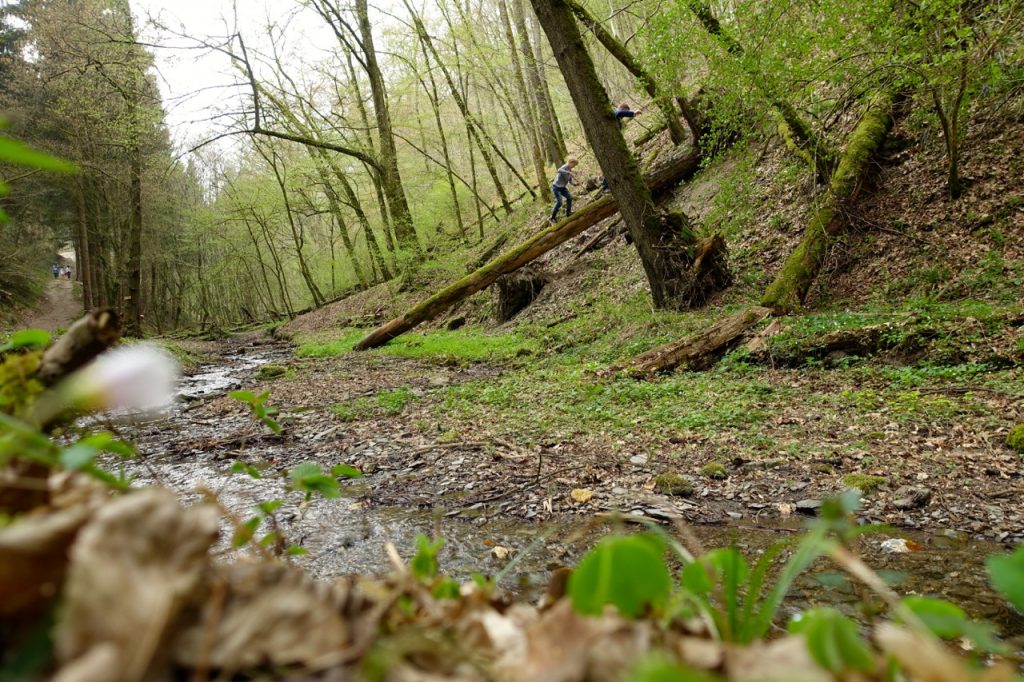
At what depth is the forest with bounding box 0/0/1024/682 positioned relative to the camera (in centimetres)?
52

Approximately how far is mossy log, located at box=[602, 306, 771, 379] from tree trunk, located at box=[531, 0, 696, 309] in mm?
1961

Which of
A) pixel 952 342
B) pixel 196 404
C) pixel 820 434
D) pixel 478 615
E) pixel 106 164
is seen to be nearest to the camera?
pixel 478 615

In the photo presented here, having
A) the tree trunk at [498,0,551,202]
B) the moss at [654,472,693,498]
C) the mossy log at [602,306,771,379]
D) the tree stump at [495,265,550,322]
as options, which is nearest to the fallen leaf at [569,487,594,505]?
the moss at [654,472,693,498]

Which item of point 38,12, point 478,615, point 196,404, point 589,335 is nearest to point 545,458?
point 478,615

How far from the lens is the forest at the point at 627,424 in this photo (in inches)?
→ 20.5

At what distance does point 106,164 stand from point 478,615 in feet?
79.2

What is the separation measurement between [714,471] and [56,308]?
110 feet

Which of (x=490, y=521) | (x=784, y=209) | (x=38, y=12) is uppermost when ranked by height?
(x=38, y=12)

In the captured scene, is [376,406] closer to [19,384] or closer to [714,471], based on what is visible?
[714,471]

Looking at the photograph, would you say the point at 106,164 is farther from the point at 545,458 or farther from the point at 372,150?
the point at 545,458

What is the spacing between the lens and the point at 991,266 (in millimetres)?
7125

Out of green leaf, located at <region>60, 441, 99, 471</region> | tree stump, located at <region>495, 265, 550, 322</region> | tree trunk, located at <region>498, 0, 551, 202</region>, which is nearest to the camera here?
green leaf, located at <region>60, 441, 99, 471</region>

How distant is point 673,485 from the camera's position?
12.8 ft

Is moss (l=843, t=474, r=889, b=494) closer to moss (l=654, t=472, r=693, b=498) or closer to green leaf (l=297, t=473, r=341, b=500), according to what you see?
moss (l=654, t=472, r=693, b=498)
